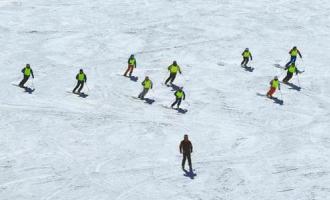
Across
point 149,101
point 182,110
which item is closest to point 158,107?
point 149,101

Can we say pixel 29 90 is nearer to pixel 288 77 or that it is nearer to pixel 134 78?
pixel 134 78

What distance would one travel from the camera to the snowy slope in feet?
59.3

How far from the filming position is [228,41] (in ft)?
113

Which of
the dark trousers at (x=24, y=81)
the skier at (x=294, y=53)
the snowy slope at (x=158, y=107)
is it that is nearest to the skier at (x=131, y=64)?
the snowy slope at (x=158, y=107)

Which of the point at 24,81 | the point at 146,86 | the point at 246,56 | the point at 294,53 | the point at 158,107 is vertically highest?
the point at 294,53

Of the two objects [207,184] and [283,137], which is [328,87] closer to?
[283,137]

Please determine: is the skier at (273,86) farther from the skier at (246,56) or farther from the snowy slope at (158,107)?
the skier at (246,56)

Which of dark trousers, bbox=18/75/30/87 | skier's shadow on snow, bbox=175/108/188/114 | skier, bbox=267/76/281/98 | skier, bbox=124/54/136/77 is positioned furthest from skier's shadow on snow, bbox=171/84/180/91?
dark trousers, bbox=18/75/30/87

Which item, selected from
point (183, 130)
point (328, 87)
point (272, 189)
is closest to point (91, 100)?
point (183, 130)

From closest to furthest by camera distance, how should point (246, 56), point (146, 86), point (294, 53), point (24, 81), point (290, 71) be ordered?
point (146, 86) → point (24, 81) → point (290, 71) → point (246, 56) → point (294, 53)

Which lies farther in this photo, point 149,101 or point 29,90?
point 29,90

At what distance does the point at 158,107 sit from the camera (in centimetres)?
2442

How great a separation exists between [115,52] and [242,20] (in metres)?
11.2

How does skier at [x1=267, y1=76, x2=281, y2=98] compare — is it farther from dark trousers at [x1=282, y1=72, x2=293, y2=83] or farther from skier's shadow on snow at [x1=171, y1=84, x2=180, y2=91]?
skier's shadow on snow at [x1=171, y1=84, x2=180, y2=91]
